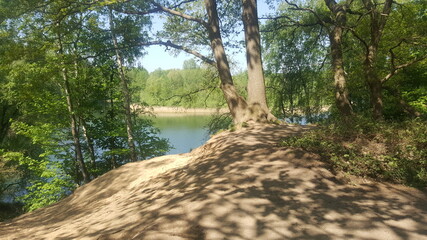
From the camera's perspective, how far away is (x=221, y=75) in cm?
917

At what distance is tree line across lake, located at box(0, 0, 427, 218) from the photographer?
19.7 feet

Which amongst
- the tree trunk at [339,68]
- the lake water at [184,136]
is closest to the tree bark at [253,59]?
the tree trunk at [339,68]

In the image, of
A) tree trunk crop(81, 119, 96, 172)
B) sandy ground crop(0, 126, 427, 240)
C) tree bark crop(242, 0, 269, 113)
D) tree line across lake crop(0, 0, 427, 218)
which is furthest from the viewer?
tree trunk crop(81, 119, 96, 172)

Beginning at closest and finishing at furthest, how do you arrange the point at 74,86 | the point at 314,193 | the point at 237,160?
the point at 314,193 → the point at 237,160 → the point at 74,86

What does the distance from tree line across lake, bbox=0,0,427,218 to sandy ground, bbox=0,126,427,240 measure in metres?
0.62

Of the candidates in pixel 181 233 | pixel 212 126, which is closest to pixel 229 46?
pixel 212 126

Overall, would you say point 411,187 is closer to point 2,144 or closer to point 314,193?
point 314,193

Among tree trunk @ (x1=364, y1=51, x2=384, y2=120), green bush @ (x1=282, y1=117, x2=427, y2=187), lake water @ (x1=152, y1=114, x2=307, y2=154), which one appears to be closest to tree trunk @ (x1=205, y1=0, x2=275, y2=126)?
green bush @ (x1=282, y1=117, x2=427, y2=187)

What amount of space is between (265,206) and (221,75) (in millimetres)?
6034

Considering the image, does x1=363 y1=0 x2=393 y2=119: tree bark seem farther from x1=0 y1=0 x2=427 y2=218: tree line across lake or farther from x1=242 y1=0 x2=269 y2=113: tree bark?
x1=242 y1=0 x2=269 y2=113: tree bark

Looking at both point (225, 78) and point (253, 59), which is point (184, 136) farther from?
point (253, 59)

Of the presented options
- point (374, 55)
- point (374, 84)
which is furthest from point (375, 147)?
point (374, 55)

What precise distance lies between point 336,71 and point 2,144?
21447mm

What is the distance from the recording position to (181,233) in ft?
10.4
